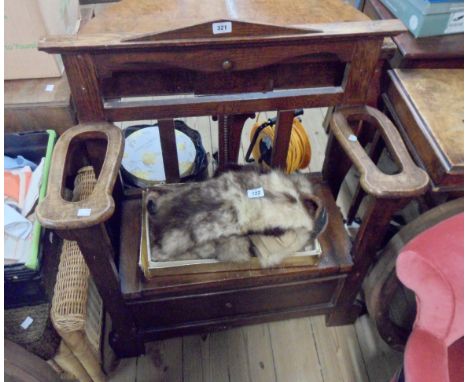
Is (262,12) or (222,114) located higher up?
(262,12)

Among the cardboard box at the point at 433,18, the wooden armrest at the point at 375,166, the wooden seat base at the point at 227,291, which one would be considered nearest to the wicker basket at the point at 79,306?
the wooden seat base at the point at 227,291

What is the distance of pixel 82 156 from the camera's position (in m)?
1.16

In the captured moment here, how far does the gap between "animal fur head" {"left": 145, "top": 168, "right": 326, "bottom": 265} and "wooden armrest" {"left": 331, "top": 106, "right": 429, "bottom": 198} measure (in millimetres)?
176

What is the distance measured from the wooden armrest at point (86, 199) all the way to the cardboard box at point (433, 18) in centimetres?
85

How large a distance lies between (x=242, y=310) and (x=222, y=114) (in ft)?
1.96

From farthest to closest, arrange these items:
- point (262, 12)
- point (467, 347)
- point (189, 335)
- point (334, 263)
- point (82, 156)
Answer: point (189, 335) → point (82, 156) → point (334, 263) → point (262, 12) → point (467, 347)

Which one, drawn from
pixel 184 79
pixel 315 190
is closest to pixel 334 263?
pixel 315 190

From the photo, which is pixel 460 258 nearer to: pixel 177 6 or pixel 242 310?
pixel 242 310

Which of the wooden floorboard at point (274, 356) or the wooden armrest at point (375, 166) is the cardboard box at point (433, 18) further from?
the wooden floorboard at point (274, 356)

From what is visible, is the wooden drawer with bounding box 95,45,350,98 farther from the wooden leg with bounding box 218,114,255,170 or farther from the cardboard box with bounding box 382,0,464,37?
the cardboard box with bounding box 382,0,464,37

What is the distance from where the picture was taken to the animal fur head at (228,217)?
3.03ft

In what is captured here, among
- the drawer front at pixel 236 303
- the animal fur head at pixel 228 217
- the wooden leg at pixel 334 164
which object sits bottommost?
the drawer front at pixel 236 303

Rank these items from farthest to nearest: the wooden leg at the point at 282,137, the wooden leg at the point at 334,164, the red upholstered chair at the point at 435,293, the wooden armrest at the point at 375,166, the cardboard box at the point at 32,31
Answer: the wooden leg at the point at 334,164
the wooden leg at the point at 282,137
the cardboard box at the point at 32,31
the wooden armrest at the point at 375,166
the red upholstered chair at the point at 435,293

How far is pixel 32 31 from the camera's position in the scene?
0.95 metres
